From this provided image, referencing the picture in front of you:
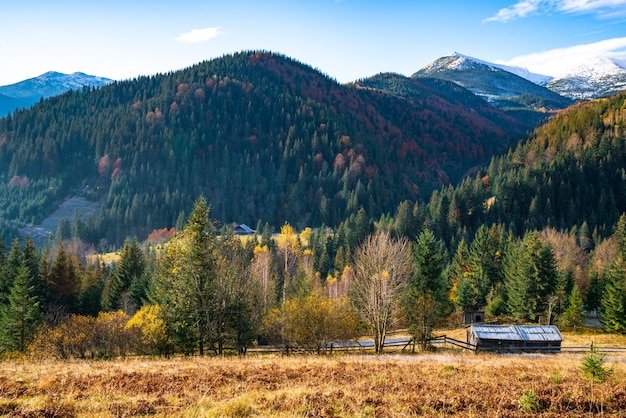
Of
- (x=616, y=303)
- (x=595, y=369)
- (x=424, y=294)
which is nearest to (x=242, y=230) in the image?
(x=424, y=294)

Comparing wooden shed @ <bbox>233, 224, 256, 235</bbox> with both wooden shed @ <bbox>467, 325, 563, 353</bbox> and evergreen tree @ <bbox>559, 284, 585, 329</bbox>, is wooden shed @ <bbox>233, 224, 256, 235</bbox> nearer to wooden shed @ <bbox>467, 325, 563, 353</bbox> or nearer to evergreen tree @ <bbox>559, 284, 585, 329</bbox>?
evergreen tree @ <bbox>559, 284, 585, 329</bbox>

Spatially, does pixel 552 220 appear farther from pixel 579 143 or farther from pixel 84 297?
pixel 84 297

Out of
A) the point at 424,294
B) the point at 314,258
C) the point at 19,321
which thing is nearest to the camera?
the point at 424,294

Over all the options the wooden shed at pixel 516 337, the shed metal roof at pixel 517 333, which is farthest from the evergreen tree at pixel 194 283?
the shed metal roof at pixel 517 333

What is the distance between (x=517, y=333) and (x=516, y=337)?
0.79 meters

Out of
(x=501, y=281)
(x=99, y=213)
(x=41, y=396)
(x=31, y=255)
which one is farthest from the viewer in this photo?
(x=99, y=213)

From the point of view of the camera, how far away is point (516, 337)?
39750 millimetres

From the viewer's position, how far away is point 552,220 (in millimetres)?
121000

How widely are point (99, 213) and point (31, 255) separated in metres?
Result: 128

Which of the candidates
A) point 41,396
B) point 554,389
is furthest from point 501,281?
point 41,396

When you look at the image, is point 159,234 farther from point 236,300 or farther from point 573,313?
point 573,313

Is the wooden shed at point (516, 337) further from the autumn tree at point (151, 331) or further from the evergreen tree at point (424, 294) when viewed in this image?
the autumn tree at point (151, 331)

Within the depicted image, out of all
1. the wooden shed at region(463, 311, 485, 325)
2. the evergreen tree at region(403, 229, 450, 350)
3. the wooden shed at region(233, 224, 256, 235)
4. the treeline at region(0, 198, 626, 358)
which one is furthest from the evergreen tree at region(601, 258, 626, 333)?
the wooden shed at region(233, 224, 256, 235)

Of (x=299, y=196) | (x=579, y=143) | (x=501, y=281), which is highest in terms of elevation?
(x=579, y=143)
